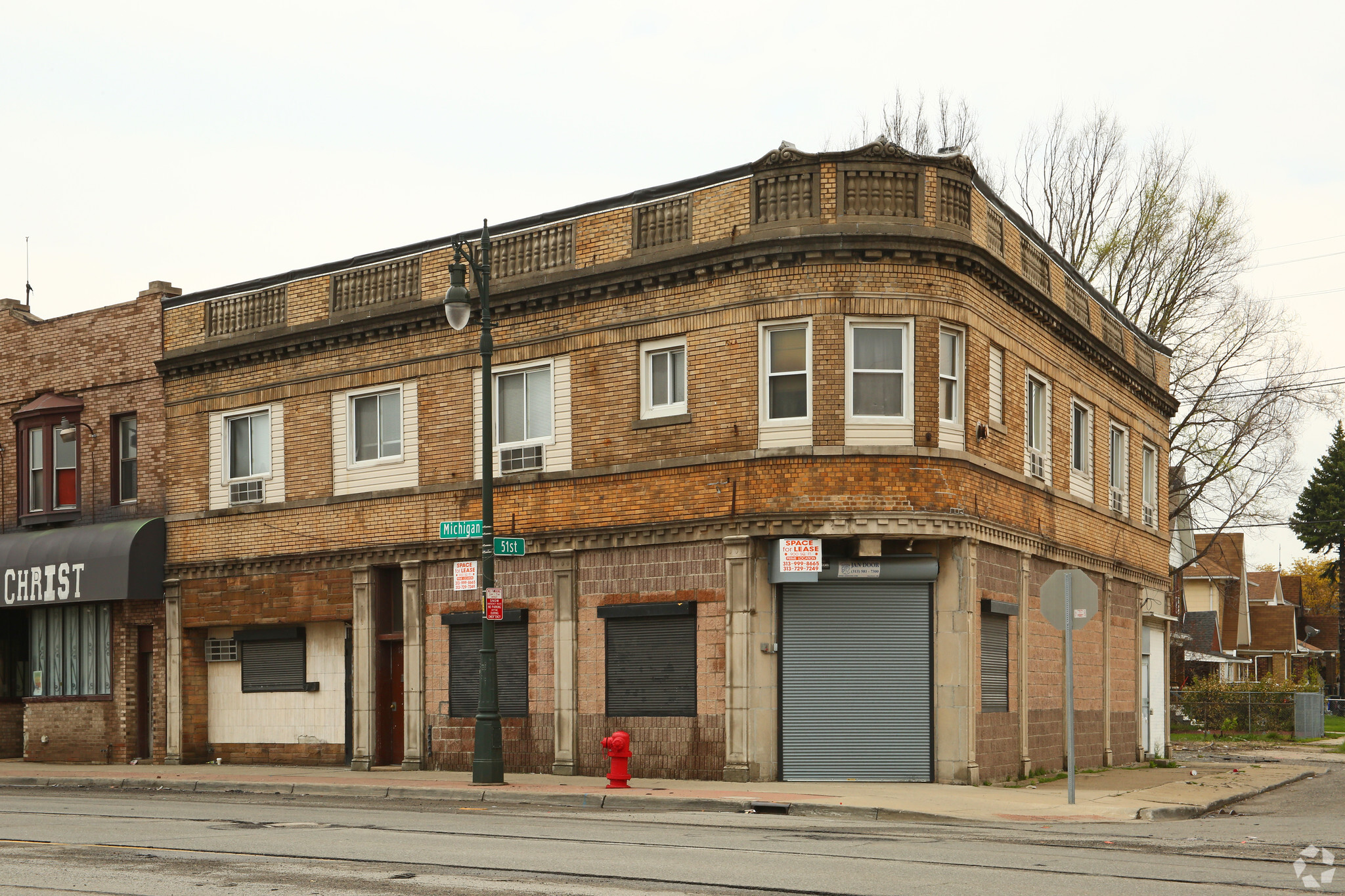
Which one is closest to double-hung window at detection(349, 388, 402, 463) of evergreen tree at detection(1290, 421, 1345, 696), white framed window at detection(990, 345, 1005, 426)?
white framed window at detection(990, 345, 1005, 426)

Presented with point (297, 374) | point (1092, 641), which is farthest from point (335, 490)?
point (1092, 641)

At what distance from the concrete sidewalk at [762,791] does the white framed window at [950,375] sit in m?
5.37

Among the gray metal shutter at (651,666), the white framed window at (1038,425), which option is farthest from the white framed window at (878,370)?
the white framed window at (1038,425)

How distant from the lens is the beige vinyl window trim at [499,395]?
78.7ft

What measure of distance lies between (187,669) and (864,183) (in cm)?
1588

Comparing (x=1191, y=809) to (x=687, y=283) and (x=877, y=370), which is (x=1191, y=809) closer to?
(x=877, y=370)

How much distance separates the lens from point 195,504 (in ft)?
93.4

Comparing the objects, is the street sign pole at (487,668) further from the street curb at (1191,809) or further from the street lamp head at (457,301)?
the street curb at (1191,809)

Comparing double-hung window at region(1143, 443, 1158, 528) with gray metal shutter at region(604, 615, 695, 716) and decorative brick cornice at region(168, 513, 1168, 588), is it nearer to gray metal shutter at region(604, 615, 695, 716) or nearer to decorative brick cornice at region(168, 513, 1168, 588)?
decorative brick cornice at region(168, 513, 1168, 588)

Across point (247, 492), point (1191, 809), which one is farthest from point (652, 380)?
point (1191, 809)

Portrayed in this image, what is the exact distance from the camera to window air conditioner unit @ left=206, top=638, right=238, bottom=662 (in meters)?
28.1

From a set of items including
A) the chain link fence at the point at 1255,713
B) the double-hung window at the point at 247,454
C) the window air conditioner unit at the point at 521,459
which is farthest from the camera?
the chain link fence at the point at 1255,713

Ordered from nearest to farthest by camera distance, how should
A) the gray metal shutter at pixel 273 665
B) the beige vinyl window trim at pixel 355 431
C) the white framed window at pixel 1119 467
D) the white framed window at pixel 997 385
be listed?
the white framed window at pixel 997 385, the beige vinyl window trim at pixel 355 431, the gray metal shutter at pixel 273 665, the white framed window at pixel 1119 467

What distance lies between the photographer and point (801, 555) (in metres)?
21.0
